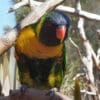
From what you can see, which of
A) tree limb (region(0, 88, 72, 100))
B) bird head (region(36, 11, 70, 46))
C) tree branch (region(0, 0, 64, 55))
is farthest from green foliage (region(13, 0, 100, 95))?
tree limb (region(0, 88, 72, 100))

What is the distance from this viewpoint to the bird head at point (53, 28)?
1.18 m

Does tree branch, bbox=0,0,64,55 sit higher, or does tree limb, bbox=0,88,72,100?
tree branch, bbox=0,0,64,55

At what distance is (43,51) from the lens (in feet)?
4.00

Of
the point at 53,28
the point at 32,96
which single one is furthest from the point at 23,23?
the point at 32,96

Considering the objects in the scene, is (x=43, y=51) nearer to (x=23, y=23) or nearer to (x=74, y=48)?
(x=23, y=23)

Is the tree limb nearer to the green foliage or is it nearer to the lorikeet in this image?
the lorikeet

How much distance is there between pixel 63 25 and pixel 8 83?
35cm

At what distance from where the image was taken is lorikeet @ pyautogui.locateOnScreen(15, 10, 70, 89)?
1.18m

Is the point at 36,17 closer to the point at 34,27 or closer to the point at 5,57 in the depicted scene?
the point at 34,27

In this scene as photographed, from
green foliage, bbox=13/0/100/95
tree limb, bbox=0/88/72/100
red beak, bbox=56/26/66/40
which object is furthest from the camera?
green foliage, bbox=13/0/100/95

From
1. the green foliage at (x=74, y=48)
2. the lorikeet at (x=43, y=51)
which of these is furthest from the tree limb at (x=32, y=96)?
the green foliage at (x=74, y=48)

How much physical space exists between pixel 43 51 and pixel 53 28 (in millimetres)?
91

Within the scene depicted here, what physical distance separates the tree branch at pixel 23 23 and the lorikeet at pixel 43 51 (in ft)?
0.09

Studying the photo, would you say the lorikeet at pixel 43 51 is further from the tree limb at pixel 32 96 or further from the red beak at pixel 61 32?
the tree limb at pixel 32 96
